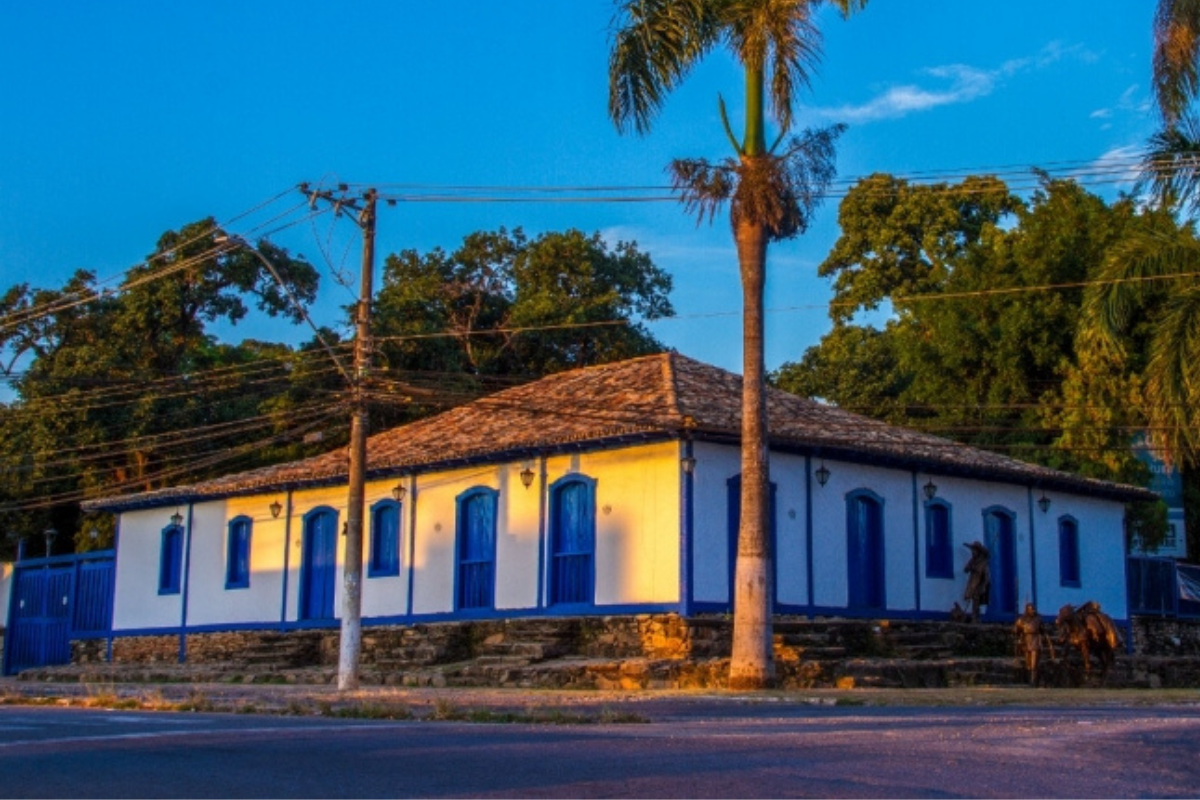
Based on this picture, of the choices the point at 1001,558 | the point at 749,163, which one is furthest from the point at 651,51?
the point at 1001,558

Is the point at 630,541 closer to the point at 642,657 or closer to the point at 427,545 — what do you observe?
the point at 642,657

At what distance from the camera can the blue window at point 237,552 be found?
33156 millimetres

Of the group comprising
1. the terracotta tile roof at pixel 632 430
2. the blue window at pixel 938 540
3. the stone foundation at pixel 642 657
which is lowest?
the stone foundation at pixel 642 657

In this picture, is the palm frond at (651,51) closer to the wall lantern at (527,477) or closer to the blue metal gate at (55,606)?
the wall lantern at (527,477)

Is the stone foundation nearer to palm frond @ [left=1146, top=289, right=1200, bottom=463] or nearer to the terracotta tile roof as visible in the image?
the terracotta tile roof

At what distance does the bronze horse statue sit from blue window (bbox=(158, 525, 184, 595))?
19.8 m

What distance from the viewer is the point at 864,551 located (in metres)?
27.6

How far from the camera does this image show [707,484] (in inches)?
988

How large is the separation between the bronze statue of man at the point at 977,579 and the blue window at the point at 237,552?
1541 centimetres

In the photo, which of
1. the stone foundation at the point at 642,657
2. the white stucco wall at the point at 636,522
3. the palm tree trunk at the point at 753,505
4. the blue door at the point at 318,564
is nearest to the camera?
the palm tree trunk at the point at 753,505

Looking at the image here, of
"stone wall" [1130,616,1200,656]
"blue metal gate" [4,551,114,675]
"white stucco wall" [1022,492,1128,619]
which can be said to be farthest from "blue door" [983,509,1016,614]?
"blue metal gate" [4,551,114,675]

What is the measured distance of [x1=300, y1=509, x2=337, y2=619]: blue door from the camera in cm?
3095

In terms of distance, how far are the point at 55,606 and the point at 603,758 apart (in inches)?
1240

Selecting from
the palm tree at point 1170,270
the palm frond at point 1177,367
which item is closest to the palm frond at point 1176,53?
the palm tree at point 1170,270
